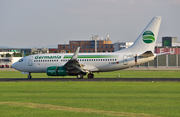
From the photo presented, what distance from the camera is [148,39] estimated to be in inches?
1705

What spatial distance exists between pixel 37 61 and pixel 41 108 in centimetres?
3055

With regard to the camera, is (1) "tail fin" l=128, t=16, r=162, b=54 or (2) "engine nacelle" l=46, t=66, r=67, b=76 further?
(1) "tail fin" l=128, t=16, r=162, b=54

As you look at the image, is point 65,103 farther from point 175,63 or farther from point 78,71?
point 175,63

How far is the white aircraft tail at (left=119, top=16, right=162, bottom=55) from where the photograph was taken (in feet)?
141

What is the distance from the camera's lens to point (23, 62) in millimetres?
47719

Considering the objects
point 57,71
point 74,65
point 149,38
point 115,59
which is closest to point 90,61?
point 74,65

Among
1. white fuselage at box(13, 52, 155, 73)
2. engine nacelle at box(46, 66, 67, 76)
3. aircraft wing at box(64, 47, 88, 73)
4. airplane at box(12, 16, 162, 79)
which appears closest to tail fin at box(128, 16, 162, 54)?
airplane at box(12, 16, 162, 79)

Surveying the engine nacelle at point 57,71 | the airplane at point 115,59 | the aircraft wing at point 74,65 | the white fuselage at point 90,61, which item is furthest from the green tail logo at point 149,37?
the engine nacelle at point 57,71

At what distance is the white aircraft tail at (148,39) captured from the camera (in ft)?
141

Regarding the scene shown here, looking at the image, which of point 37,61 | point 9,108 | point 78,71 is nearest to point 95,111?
point 9,108

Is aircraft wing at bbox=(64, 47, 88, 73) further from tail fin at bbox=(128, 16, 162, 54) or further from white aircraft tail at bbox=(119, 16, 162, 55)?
tail fin at bbox=(128, 16, 162, 54)

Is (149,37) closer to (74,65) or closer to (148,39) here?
(148,39)

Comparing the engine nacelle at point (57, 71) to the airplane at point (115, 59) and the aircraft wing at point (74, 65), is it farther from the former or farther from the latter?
the aircraft wing at point (74, 65)

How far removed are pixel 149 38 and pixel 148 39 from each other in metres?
0.20
